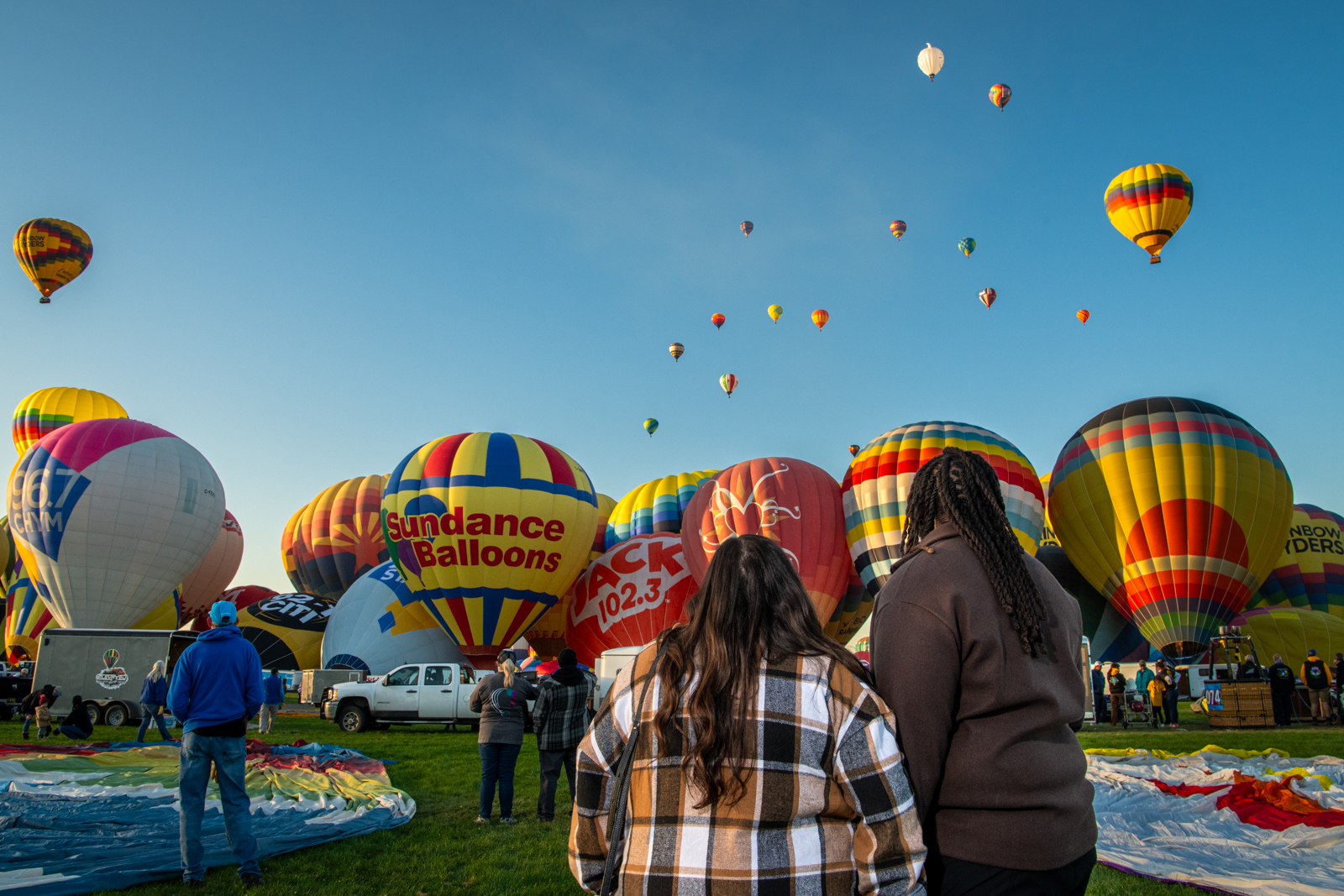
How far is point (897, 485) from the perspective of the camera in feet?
61.6

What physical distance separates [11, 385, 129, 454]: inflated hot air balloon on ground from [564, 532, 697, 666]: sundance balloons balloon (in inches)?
773

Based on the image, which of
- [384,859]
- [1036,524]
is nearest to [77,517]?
[384,859]

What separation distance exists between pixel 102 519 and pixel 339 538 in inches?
420

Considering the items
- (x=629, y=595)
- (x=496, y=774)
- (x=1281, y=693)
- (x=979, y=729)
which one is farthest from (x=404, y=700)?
(x=979, y=729)

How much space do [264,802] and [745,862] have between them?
22.5ft

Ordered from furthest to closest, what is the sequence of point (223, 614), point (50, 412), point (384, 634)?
point (50, 412), point (384, 634), point (223, 614)

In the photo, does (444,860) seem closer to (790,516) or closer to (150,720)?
(150,720)

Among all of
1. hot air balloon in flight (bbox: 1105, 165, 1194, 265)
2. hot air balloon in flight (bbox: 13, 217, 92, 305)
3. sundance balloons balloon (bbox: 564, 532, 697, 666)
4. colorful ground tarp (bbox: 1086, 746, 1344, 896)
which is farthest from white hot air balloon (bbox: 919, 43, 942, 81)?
hot air balloon in flight (bbox: 13, 217, 92, 305)

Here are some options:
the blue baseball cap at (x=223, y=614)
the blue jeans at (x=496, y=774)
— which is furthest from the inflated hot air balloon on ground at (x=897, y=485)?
the blue baseball cap at (x=223, y=614)

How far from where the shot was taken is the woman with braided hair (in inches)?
76.8

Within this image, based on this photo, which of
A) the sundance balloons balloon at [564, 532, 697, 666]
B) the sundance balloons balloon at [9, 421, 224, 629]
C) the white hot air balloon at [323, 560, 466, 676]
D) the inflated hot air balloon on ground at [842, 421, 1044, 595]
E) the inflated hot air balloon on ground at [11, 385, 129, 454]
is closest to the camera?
the inflated hot air balloon on ground at [842, 421, 1044, 595]

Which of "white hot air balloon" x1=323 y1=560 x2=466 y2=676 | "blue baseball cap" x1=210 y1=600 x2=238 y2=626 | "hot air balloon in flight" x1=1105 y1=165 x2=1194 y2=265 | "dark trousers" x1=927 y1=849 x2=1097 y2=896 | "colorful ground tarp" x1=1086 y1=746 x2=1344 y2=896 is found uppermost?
"hot air balloon in flight" x1=1105 y1=165 x2=1194 y2=265

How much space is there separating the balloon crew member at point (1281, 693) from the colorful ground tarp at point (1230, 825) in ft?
26.7

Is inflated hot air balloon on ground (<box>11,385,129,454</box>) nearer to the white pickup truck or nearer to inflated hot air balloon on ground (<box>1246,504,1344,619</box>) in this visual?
the white pickup truck
